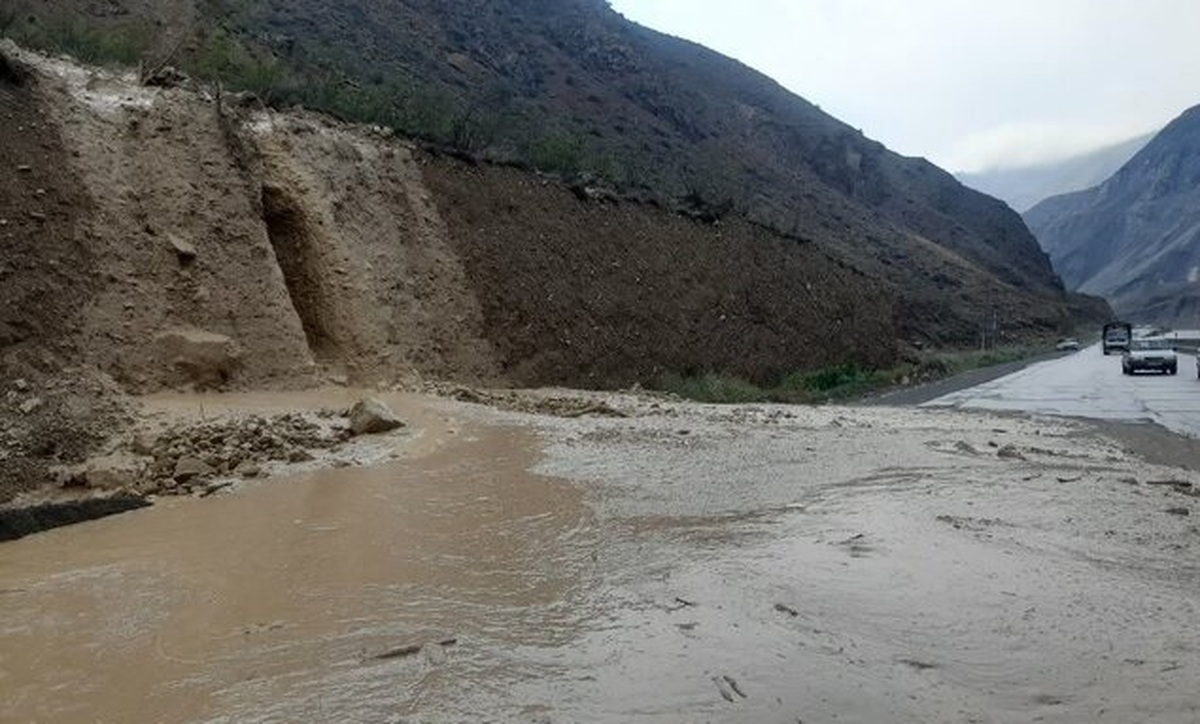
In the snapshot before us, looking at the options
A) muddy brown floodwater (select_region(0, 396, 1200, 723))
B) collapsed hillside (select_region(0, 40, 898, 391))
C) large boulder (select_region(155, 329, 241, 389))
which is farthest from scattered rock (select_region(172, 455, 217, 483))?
large boulder (select_region(155, 329, 241, 389))

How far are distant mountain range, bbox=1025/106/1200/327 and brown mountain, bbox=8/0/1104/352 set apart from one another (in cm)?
2740

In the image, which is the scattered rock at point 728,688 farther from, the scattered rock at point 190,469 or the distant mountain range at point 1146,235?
the distant mountain range at point 1146,235

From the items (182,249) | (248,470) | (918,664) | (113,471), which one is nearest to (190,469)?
(248,470)

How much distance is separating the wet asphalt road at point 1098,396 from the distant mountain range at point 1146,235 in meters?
86.8

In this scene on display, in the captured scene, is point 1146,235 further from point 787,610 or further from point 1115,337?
point 787,610

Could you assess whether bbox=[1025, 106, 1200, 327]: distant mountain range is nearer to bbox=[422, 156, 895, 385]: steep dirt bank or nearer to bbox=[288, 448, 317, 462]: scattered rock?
bbox=[422, 156, 895, 385]: steep dirt bank

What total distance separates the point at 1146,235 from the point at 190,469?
576 ft

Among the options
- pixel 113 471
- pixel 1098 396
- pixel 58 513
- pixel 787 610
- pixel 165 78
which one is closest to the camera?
pixel 787 610

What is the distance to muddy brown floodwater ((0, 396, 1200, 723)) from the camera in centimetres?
496

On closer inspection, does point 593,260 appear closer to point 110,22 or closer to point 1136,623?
point 110,22

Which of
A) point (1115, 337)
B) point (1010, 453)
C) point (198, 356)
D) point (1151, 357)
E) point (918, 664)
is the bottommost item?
point (918, 664)

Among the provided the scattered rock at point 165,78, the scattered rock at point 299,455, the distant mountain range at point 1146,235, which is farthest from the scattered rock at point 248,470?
the distant mountain range at point 1146,235

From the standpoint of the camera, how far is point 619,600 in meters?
6.60

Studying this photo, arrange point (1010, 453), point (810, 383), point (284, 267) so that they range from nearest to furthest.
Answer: point (1010, 453) → point (284, 267) → point (810, 383)
